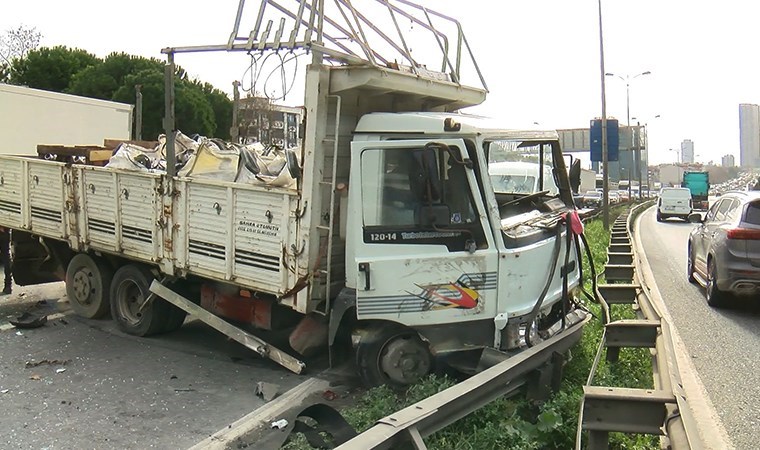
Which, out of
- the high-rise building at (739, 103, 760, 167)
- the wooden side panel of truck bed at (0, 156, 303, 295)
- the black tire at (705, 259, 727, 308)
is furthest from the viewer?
the high-rise building at (739, 103, 760, 167)

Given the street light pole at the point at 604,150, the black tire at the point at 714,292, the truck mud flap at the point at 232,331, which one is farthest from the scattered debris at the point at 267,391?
the street light pole at the point at 604,150

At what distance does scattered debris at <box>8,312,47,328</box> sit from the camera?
26.1ft

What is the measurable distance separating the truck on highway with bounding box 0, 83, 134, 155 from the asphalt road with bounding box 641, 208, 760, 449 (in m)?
13.2

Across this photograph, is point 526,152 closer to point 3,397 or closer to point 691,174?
point 3,397

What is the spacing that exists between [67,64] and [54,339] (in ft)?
120

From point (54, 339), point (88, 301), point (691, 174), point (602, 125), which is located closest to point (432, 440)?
point (54, 339)

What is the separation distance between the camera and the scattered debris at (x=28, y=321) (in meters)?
7.96

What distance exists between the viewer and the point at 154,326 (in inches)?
295

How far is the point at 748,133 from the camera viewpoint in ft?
280

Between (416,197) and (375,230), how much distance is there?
0.44 m

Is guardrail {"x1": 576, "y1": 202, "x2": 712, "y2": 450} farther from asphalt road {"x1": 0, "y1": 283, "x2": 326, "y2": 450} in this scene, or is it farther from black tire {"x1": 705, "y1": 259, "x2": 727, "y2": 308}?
black tire {"x1": 705, "y1": 259, "x2": 727, "y2": 308}

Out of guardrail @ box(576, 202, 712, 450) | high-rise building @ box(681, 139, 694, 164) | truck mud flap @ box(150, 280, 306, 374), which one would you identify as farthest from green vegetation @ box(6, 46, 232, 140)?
high-rise building @ box(681, 139, 694, 164)

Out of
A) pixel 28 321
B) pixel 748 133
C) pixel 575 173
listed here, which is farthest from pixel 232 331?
pixel 748 133

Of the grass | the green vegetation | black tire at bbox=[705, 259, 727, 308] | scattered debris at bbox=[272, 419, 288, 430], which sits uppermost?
the green vegetation
